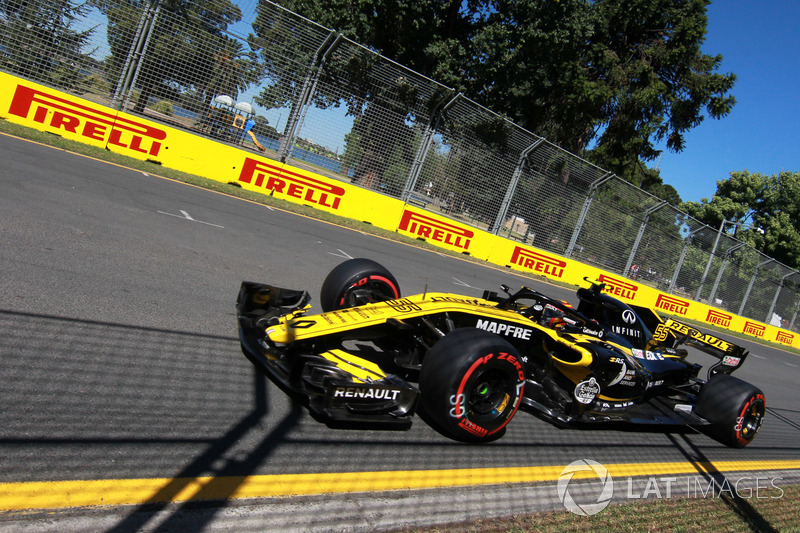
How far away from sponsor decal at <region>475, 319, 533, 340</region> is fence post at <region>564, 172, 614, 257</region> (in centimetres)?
1318

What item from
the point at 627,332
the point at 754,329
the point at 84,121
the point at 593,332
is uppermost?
the point at 754,329

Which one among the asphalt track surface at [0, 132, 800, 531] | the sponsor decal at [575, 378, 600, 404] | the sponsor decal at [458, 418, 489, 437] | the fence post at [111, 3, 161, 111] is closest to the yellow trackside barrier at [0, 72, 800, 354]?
the fence post at [111, 3, 161, 111]

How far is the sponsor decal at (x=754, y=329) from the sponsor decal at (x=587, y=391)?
2179 centimetres

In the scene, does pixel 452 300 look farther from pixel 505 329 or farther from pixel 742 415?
pixel 742 415

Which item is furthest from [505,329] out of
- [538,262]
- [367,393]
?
[538,262]

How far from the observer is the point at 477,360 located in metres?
3.55

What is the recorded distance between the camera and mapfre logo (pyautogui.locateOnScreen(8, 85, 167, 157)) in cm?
1141

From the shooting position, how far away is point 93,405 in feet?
9.46

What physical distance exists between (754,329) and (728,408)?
20.9 m

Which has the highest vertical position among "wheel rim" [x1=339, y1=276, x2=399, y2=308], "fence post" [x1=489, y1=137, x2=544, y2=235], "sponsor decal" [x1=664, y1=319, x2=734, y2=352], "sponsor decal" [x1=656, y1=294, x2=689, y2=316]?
"fence post" [x1=489, y1=137, x2=544, y2=235]

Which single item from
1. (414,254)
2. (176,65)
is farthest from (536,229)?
(176,65)

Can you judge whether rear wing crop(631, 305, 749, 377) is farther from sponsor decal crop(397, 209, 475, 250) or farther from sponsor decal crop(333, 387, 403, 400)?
sponsor decal crop(397, 209, 475, 250)

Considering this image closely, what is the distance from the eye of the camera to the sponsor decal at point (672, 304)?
64.7 ft

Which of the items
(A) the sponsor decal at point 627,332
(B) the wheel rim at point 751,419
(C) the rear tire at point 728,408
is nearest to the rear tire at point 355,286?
(A) the sponsor decal at point 627,332
